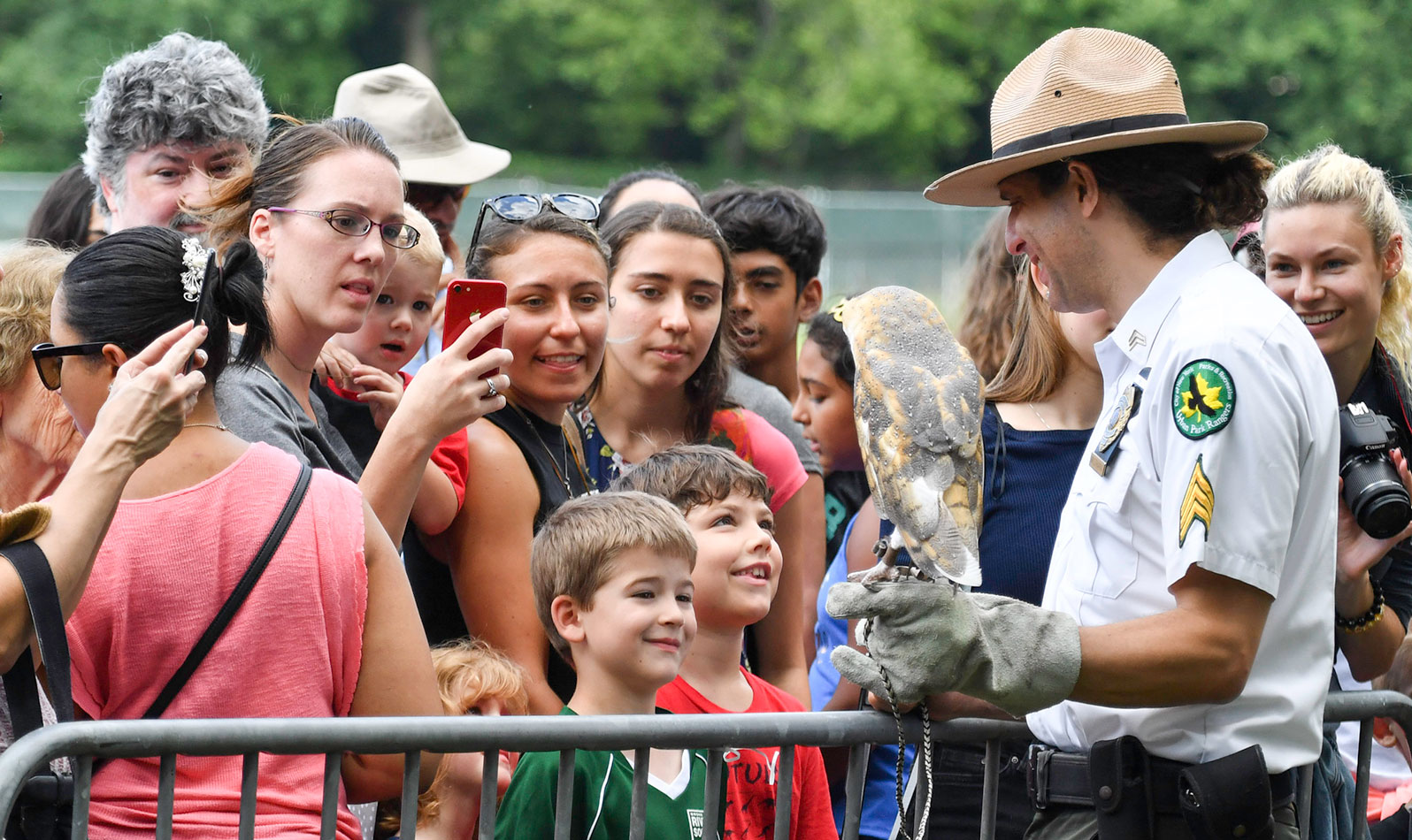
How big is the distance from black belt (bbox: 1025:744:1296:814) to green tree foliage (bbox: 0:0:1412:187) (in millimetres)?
25891

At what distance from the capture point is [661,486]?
3025 millimetres

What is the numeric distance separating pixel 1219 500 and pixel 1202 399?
16 centimetres

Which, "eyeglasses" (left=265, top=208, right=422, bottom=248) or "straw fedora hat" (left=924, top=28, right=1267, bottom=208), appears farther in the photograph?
"eyeglasses" (left=265, top=208, right=422, bottom=248)

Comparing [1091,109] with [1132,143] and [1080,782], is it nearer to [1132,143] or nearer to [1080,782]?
[1132,143]

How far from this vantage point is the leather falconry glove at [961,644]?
80.7 inches

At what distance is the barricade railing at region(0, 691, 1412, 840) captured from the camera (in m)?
1.97

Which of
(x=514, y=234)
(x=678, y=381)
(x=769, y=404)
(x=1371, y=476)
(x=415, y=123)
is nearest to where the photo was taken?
(x=1371, y=476)

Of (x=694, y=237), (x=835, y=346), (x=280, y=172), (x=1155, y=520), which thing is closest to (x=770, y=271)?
(x=835, y=346)

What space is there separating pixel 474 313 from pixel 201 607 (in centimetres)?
80

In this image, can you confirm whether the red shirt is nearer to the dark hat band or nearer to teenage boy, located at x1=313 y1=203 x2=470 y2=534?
teenage boy, located at x1=313 y1=203 x2=470 y2=534

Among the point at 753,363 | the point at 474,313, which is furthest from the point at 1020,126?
the point at 753,363

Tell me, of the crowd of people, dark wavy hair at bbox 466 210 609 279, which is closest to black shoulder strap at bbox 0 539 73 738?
the crowd of people

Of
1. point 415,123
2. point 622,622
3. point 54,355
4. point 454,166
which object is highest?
point 415,123

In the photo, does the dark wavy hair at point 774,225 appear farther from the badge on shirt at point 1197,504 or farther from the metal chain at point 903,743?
the badge on shirt at point 1197,504
